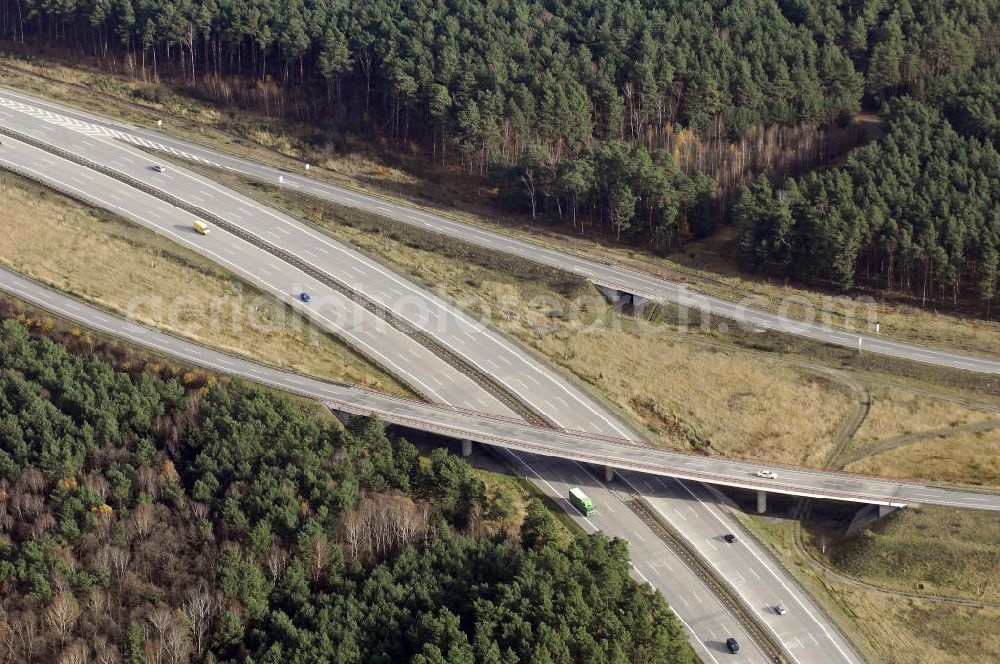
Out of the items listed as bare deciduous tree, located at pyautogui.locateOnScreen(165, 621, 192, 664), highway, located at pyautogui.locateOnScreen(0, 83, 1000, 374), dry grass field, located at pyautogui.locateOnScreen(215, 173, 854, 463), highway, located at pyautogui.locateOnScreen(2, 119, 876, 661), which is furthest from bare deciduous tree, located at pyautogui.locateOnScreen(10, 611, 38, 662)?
highway, located at pyautogui.locateOnScreen(0, 83, 1000, 374)

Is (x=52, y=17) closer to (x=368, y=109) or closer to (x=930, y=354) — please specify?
(x=368, y=109)

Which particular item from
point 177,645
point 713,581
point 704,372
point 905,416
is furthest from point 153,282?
point 905,416

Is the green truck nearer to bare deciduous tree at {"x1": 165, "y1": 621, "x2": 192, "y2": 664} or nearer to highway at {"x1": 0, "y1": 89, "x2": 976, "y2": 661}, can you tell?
highway at {"x1": 0, "y1": 89, "x2": 976, "y2": 661}

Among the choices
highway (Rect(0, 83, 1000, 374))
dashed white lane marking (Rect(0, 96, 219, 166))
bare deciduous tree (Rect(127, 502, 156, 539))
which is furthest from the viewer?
dashed white lane marking (Rect(0, 96, 219, 166))

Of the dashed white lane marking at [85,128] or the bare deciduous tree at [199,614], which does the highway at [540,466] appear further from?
the dashed white lane marking at [85,128]

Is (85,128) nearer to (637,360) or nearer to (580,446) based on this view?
(637,360)

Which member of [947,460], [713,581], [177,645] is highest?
[947,460]

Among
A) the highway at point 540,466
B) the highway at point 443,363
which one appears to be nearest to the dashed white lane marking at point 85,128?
the highway at point 443,363
